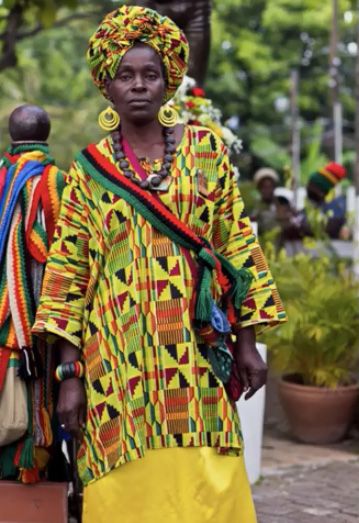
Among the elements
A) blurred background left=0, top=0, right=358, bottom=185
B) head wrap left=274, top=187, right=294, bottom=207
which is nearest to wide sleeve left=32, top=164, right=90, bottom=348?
head wrap left=274, top=187, right=294, bottom=207

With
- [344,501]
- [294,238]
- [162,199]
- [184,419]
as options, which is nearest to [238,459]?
[184,419]

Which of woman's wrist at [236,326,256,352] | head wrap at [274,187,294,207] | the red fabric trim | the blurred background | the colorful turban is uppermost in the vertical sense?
the blurred background

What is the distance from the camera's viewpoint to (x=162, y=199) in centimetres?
337

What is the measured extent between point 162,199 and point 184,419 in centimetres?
70

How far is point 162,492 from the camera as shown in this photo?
10.8ft

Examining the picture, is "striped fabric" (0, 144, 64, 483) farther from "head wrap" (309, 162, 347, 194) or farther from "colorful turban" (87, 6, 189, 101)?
"head wrap" (309, 162, 347, 194)

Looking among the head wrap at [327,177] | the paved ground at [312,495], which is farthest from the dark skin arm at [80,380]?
the head wrap at [327,177]

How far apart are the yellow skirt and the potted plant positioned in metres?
3.50

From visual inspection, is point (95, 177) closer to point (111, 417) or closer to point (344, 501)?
point (111, 417)

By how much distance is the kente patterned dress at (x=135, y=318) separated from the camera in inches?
131

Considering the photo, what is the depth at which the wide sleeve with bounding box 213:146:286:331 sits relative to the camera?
137 inches

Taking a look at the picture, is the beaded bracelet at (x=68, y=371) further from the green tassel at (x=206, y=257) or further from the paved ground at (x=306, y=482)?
the paved ground at (x=306, y=482)

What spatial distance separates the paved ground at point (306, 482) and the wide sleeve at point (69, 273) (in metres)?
2.13

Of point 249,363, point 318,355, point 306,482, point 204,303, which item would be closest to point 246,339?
point 249,363
